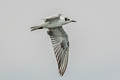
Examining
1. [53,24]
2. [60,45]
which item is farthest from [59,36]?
[53,24]

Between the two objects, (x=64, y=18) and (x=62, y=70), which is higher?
(x=64, y=18)

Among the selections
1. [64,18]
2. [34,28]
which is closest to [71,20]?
[64,18]

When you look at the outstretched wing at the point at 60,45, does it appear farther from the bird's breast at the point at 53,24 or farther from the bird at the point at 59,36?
the bird's breast at the point at 53,24

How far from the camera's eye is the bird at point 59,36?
21766 mm

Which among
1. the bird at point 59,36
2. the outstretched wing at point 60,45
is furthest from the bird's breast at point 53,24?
the outstretched wing at point 60,45

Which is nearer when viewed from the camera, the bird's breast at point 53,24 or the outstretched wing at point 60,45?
the bird's breast at point 53,24

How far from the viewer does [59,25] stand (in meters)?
21.9

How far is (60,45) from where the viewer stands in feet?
80.5

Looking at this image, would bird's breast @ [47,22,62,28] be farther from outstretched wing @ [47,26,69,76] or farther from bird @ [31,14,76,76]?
outstretched wing @ [47,26,69,76]

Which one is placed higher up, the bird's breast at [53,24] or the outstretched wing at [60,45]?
the bird's breast at [53,24]

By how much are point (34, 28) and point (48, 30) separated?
7.01 feet

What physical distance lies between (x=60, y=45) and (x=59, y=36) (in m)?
0.81

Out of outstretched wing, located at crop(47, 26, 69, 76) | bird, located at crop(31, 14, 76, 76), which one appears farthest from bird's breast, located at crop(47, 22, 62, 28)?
outstretched wing, located at crop(47, 26, 69, 76)

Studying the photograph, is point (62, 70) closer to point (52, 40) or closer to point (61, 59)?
point (61, 59)
